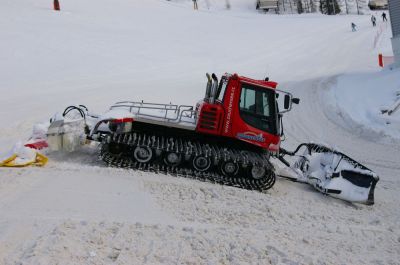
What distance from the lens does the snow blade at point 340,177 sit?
889cm

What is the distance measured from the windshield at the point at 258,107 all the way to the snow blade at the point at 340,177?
1.31 meters

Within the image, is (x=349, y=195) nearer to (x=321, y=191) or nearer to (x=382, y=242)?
(x=321, y=191)

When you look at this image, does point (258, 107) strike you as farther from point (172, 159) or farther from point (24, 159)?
point (24, 159)

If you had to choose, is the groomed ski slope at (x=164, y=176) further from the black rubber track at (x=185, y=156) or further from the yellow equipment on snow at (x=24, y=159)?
the black rubber track at (x=185, y=156)

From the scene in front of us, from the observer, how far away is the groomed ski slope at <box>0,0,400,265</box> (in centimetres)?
573

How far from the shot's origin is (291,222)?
7277 millimetres

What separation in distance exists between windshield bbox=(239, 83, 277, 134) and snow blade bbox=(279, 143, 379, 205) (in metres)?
1.31

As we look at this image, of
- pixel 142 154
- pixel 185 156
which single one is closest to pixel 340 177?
pixel 185 156

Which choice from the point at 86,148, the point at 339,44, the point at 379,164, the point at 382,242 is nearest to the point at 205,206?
the point at 382,242

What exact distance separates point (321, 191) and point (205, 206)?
3074 mm

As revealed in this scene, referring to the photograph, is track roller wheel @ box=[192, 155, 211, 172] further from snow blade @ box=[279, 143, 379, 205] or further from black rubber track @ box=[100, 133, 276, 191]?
snow blade @ box=[279, 143, 379, 205]

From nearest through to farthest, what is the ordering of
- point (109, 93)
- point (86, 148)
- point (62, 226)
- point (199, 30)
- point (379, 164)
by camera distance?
1. point (62, 226)
2. point (86, 148)
3. point (379, 164)
4. point (109, 93)
5. point (199, 30)

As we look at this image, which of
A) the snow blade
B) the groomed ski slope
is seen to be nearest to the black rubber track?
the groomed ski slope

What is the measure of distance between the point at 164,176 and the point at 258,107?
2.46m
